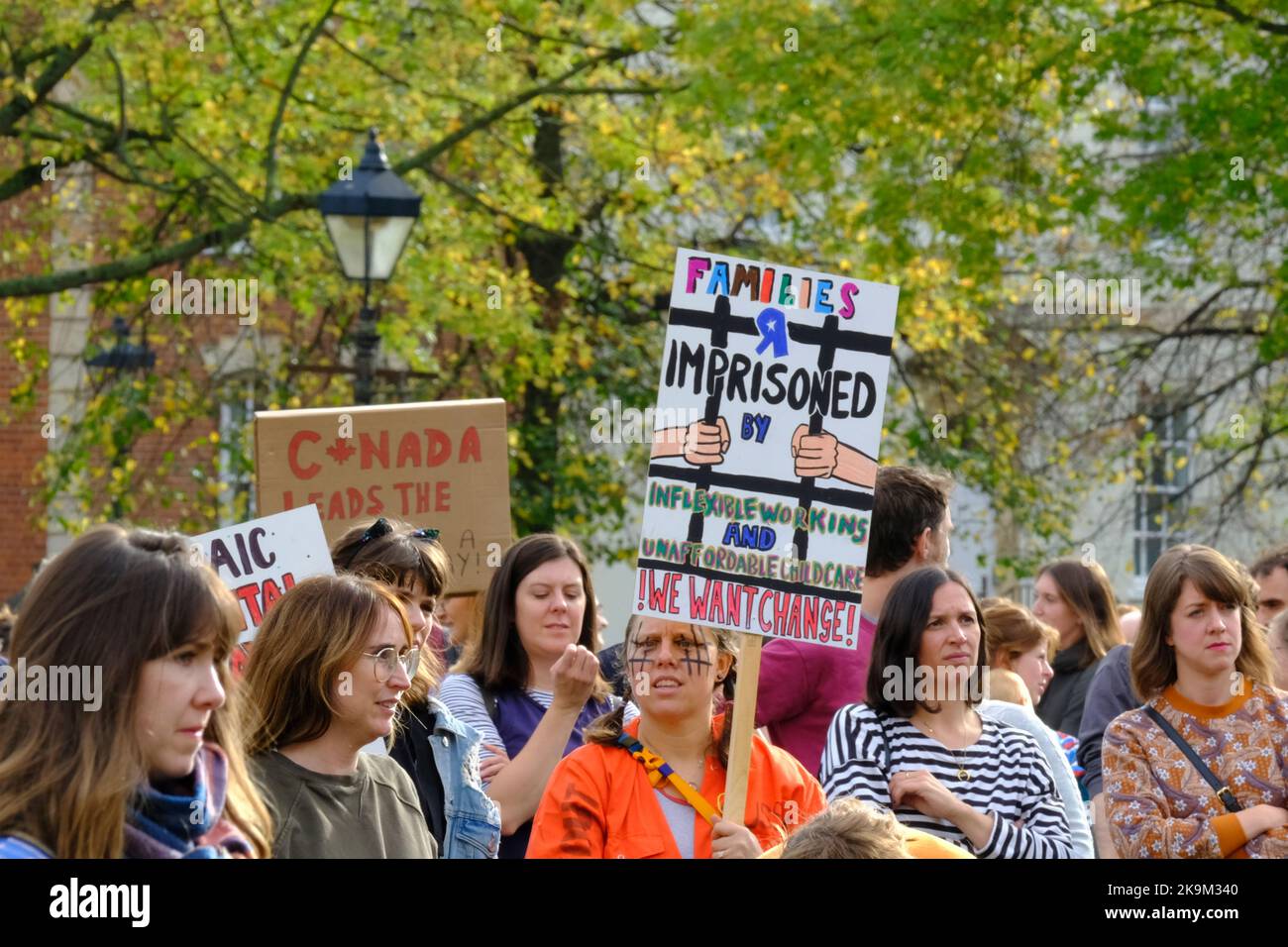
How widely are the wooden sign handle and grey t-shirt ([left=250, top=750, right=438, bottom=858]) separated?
2.16 ft

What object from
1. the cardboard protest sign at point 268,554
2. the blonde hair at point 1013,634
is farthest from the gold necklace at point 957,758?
the blonde hair at point 1013,634

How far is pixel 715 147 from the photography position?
55.3 ft

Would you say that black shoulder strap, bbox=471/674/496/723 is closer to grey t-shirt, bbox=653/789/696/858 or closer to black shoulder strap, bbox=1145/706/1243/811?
grey t-shirt, bbox=653/789/696/858

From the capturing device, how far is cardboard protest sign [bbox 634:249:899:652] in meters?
4.77

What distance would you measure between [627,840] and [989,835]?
834mm

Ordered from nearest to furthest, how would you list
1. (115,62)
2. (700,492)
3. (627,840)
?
(627,840), (700,492), (115,62)

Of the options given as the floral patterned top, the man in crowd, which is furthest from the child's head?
the floral patterned top

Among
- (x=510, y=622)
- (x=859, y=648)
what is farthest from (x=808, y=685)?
(x=510, y=622)

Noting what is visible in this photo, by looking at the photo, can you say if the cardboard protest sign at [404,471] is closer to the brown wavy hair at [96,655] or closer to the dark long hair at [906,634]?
the dark long hair at [906,634]

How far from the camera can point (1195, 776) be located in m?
5.00

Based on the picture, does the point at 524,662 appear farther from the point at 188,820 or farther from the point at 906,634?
the point at 188,820
